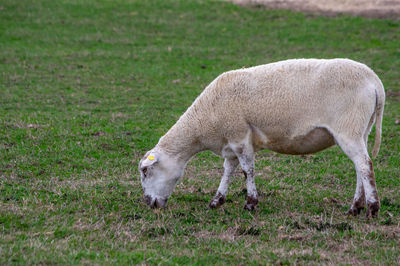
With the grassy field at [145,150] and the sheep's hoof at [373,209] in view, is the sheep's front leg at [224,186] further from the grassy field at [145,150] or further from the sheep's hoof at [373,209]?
the sheep's hoof at [373,209]

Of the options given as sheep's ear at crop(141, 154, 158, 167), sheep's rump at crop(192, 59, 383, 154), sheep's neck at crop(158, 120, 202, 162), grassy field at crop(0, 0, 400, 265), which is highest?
sheep's rump at crop(192, 59, 383, 154)

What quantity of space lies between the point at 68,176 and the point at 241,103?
Result: 3.26 metres

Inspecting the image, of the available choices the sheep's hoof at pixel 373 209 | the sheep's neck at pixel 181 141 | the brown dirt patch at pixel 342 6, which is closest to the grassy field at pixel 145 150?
the sheep's hoof at pixel 373 209

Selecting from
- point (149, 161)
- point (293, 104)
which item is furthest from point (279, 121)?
point (149, 161)

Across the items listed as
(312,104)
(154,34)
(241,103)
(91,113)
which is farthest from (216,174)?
(154,34)

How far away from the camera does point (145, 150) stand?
1038cm

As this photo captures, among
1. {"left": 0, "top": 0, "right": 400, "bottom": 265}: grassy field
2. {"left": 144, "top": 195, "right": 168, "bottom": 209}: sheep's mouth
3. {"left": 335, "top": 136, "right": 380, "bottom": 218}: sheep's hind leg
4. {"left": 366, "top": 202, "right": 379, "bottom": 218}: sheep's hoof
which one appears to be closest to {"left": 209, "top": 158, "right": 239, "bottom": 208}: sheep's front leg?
{"left": 0, "top": 0, "right": 400, "bottom": 265}: grassy field

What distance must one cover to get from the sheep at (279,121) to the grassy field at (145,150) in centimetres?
46

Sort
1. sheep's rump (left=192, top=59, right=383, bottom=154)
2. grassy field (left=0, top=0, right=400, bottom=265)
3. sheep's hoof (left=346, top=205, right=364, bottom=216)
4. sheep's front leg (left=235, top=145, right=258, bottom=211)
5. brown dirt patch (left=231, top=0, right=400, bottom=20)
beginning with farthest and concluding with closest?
1. brown dirt patch (left=231, top=0, right=400, bottom=20)
2. sheep's front leg (left=235, top=145, right=258, bottom=211)
3. sheep's hoof (left=346, top=205, right=364, bottom=216)
4. sheep's rump (left=192, top=59, right=383, bottom=154)
5. grassy field (left=0, top=0, right=400, bottom=265)

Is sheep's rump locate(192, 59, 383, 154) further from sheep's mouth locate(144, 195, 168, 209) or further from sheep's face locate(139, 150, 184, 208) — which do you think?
sheep's mouth locate(144, 195, 168, 209)

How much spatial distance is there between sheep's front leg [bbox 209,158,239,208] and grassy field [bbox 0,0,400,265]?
0.15 meters

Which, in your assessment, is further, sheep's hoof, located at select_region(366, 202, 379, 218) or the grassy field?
sheep's hoof, located at select_region(366, 202, 379, 218)

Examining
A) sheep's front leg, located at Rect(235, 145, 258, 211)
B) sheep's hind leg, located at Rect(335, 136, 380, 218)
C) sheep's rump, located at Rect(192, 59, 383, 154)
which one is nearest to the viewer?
sheep's hind leg, located at Rect(335, 136, 380, 218)

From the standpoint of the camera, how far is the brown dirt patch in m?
23.0
